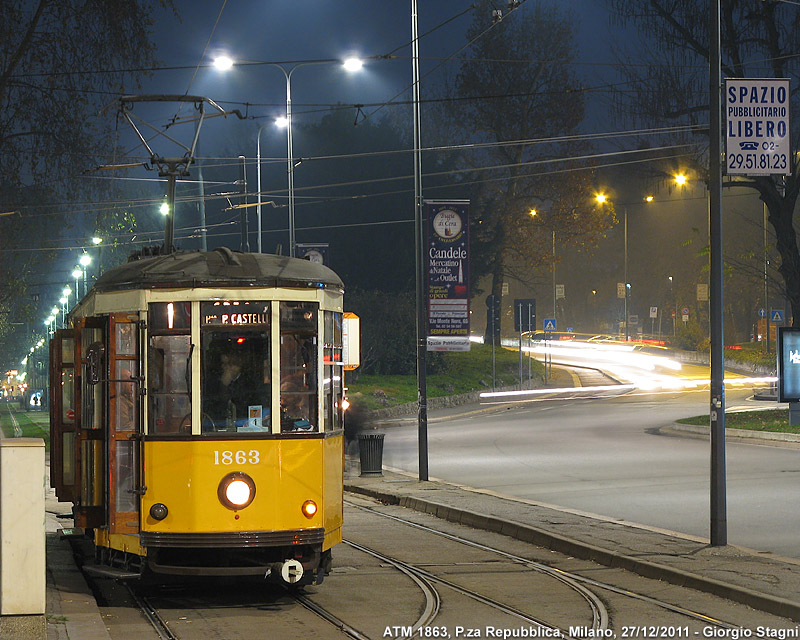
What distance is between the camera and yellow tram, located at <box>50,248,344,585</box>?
9156mm

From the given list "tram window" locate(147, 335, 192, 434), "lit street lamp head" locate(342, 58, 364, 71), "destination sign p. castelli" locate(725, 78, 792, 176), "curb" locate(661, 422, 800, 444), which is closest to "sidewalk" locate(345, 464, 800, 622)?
Answer: "destination sign p. castelli" locate(725, 78, 792, 176)

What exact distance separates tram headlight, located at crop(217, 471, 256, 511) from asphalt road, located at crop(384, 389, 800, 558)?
19.8 ft

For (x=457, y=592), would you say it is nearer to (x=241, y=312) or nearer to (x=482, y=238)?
(x=241, y=312)

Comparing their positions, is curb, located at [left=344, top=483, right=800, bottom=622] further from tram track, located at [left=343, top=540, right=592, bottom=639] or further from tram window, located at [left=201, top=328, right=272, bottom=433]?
tram window, located at [left=201, top=328, right=272, bottom=433]

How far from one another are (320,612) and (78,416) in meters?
3.01

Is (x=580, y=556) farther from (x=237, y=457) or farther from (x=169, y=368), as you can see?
(x=169, y=368)

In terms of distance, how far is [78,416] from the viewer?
1039cm

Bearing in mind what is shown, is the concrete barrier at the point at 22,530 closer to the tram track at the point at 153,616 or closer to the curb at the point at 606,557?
the tram track at the point at 153,616

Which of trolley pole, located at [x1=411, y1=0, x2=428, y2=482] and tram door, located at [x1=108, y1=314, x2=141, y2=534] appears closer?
tram door, located at [x1=108, y1=314, x2=141, y2=534]

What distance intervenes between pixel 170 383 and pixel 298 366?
1066 mm

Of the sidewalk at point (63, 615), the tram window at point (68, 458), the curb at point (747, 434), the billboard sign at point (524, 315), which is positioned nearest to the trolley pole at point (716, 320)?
the sidewalk at point (63, 615)

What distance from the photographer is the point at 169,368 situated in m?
9.31

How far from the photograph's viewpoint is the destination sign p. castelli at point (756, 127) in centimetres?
1297

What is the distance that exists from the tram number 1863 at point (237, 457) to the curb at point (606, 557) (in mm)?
4073
